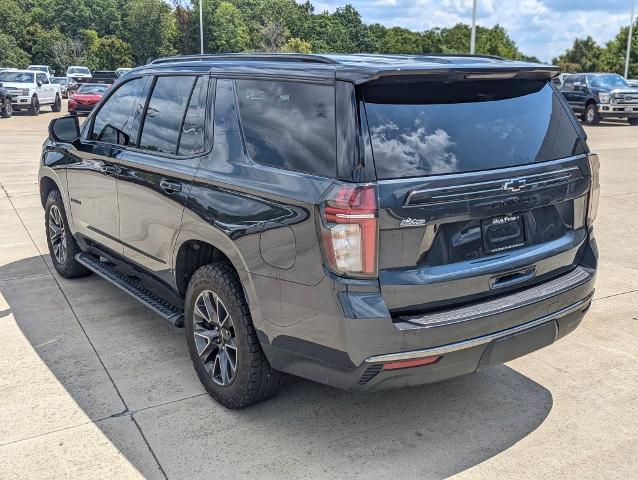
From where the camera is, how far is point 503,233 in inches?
126

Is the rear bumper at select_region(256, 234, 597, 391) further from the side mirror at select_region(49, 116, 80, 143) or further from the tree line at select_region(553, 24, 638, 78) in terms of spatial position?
the tree line at select_region(553, 24, 638, 78)

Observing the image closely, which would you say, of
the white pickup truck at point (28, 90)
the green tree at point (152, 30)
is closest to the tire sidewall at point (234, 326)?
the white pickup truck at point (28, 90)

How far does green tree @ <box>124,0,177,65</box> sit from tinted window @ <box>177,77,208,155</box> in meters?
78.6

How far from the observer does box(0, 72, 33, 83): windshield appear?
27.2 m

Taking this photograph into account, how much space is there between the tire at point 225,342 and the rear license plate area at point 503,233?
4.09ft

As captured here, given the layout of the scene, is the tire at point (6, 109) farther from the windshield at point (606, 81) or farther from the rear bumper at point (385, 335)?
the rear bumper at point (385, 335)

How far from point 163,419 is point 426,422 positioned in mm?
1409

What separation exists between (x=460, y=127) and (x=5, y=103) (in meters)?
25.9

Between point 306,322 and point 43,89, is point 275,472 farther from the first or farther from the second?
point 43,89

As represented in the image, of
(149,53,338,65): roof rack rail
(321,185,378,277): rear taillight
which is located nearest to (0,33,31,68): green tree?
(149,53,338,65): roof rack rail

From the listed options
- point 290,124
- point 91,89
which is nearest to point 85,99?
point 91,89

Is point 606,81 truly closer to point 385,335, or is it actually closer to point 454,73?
point 454,73

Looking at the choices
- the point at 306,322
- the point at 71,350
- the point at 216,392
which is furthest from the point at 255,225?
the point at 71,350

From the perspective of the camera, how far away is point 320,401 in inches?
152
